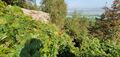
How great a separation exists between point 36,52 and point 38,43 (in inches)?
4.1

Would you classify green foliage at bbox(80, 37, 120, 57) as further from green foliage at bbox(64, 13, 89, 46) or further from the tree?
green foliage at bbox(64, 13, 89, 46)

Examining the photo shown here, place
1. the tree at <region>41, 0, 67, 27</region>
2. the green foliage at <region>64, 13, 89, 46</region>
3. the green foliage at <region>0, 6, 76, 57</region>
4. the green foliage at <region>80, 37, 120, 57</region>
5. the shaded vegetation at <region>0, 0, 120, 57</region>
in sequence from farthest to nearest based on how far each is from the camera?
the green foliage at <region>64, 13, 89, 46</region>, the tree at <region>41, 0, 67, 27</region>, the green foliage at <region>80, 37, 120, 57</region>, the shaded vegetation at <region>0, 0, 120, 57</region>, the green foliage at <region>0, 6, 76, 57</region>

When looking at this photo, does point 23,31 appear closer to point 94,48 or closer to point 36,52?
point 94,48

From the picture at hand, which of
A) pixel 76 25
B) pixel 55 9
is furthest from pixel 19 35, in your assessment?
pixel 76 25

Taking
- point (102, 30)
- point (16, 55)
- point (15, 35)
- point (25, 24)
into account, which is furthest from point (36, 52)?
point (102, 30)

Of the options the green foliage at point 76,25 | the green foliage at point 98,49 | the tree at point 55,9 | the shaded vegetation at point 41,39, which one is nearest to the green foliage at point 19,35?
the shaded vegetation at point 41,39

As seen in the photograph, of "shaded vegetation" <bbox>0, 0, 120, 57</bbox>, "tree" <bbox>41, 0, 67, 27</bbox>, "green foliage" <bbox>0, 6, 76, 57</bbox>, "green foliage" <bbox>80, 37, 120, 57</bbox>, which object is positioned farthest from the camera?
"tree" <bbox>41, 0, 67, 27</bbox>

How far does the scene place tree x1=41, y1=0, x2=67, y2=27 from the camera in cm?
3444

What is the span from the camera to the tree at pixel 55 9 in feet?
113

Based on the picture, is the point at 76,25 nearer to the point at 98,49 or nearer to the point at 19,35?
the point at 98,49

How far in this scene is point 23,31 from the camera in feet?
16.9

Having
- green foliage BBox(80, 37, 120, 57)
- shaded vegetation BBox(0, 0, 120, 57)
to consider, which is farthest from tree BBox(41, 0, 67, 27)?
green foliage BBox(80, 37, 120, 57)

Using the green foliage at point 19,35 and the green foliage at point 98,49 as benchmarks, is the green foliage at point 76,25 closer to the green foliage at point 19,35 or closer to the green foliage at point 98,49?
the green foliage at point 98,49

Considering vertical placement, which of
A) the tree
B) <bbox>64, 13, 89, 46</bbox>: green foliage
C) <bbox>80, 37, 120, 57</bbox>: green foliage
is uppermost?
<bbox>80, 37, 120, 57</bbox>: green foliage
